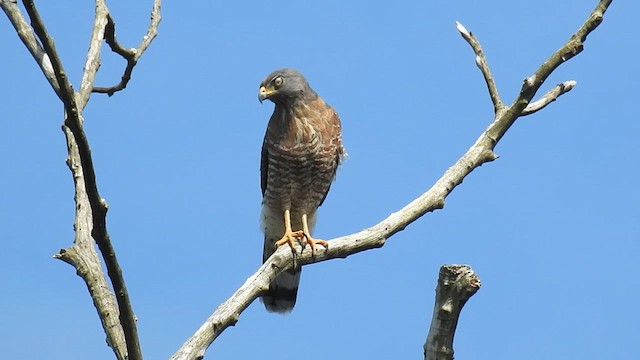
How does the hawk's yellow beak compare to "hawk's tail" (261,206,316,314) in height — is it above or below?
above

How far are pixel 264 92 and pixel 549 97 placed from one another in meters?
2.18

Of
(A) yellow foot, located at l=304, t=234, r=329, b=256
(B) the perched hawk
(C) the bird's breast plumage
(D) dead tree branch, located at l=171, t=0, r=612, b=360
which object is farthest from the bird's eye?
(D) dead tree branch, located at l=171, t=0, r=612, b=360

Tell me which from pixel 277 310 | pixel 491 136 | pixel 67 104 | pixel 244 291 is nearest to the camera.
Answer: pixel 67 104

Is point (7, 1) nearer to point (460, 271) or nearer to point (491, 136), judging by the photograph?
point (491, 136)

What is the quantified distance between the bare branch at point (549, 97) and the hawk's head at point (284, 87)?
203 centimetres

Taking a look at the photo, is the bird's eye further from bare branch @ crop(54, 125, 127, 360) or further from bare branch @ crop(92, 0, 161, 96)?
bare branch @ crop(54, 125, 127, 360)

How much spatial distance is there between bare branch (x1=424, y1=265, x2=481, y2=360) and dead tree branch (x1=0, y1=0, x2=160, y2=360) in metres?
1.20

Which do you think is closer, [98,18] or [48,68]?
[48,68]

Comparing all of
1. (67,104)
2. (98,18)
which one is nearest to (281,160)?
(98,18)

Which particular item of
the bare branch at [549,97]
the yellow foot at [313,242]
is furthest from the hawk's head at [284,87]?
the bare branch at [549,97]

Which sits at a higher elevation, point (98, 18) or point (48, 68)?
point (98, 18)

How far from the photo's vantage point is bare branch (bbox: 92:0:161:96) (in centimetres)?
564

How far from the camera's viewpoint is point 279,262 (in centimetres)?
468

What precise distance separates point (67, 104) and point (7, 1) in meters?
2.60
